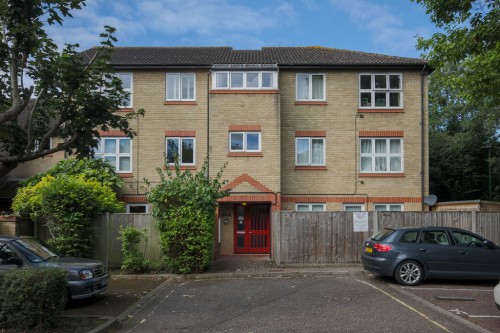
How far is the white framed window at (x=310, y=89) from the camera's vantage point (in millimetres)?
20812

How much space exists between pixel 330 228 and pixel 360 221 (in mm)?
992

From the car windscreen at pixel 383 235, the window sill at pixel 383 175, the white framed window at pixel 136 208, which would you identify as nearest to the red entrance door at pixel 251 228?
the white framed window at pixel 136 208

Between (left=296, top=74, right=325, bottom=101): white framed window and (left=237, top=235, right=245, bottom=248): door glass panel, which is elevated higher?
(left=296, top=74, right=325, bottom=101): white framed window

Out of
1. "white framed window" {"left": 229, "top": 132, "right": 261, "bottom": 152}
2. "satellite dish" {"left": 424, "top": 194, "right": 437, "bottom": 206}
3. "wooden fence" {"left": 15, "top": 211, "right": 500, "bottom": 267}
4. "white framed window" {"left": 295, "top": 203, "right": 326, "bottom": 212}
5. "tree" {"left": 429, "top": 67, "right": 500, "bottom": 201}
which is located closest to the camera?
"wooden fence" {"left": 15, "top": 211, "right": 500, "bottom": 267}

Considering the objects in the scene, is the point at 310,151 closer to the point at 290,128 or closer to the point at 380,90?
the point at 290,128

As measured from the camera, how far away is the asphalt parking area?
9.01 meters

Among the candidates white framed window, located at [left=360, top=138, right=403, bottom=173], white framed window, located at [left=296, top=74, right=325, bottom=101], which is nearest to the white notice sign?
white framed window, located at [left=360, top=138, right=403, bottom=173]

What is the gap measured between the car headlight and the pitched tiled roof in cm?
1065

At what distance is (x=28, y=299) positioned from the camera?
7562mm

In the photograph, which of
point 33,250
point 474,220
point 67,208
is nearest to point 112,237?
point 67,208

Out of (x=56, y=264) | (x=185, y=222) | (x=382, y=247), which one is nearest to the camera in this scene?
(x=56, y=264)

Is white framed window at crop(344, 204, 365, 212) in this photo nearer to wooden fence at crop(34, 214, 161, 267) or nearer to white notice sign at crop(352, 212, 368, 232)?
white notice sign at crop(352, 212, 368, 232)

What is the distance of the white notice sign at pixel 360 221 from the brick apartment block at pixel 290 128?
3866mm

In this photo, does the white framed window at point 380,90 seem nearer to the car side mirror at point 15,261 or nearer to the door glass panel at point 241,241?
the door glass panel at point 241,241
